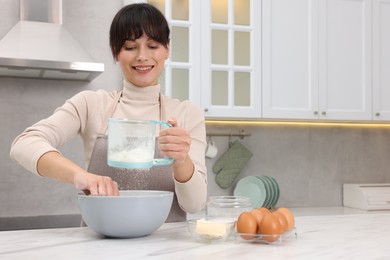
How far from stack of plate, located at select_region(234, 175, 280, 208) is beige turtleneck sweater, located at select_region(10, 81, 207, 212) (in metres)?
1.38

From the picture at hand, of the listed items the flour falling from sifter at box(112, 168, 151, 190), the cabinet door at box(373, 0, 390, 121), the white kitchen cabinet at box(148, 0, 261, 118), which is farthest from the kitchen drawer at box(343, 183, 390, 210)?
the flour falling from sifter at box(112, 168, 151, 190)

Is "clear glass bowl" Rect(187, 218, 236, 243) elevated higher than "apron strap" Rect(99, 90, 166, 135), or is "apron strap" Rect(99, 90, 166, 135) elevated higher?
"apron strap" Rect(99, 90, 166, 135)

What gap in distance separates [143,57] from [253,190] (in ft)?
5.54

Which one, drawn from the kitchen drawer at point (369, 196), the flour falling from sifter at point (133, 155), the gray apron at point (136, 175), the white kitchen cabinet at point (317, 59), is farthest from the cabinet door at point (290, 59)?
the flour falling from sifter at point (133, 155)

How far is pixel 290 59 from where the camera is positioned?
293cm

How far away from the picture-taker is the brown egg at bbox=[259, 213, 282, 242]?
1.07 metres

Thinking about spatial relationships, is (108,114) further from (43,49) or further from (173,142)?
(43,49)

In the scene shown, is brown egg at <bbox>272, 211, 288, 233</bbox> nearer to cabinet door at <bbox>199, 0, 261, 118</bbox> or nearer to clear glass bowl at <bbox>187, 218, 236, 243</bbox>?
clear glass bowl at <bbox>187, 218, 236, 243</bbox>

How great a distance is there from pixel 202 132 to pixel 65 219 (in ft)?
4.31

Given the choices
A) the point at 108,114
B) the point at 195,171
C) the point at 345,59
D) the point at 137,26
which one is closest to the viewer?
the point at 195,171

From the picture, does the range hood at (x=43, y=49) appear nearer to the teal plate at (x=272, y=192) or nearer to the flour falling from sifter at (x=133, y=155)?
the teal plate at (x=272, y=192)

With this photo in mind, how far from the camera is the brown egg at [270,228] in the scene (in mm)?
1072

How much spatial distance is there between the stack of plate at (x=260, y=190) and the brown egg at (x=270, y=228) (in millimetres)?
1822

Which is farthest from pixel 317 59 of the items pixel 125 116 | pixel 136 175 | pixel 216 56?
pixel 136 175
